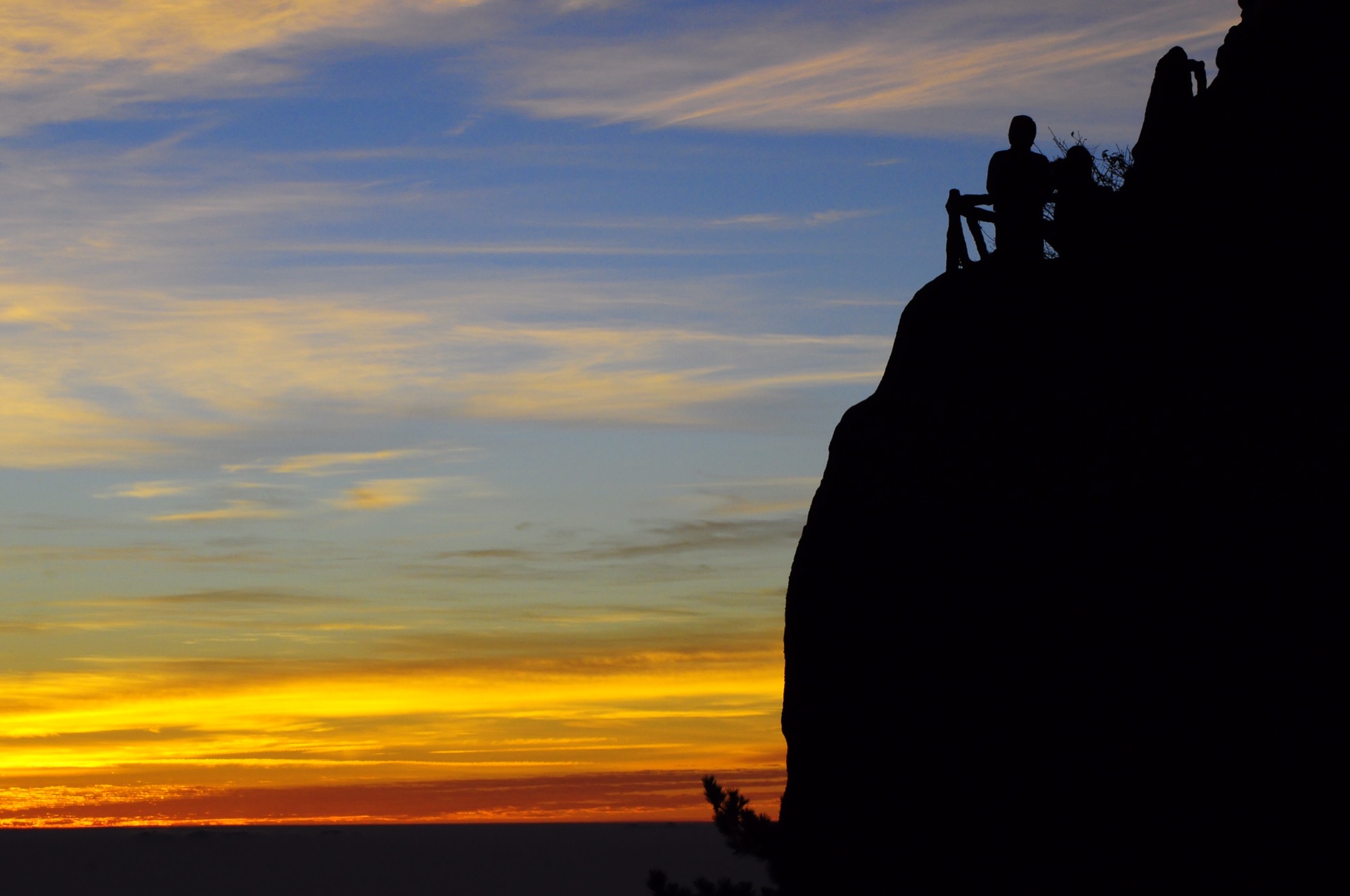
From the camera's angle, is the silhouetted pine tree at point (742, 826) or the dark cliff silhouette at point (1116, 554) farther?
the silhouetted pine tree at point (742, 826)

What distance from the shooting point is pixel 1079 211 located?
17453 millimetres

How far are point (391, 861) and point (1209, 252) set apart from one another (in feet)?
372

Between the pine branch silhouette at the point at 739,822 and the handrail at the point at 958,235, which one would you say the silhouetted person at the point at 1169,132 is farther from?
the pine branch silhouette at the point at 739,822

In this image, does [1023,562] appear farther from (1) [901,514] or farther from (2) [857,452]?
(2) [857,452]

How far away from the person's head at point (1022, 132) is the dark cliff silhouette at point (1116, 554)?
39.1 inches

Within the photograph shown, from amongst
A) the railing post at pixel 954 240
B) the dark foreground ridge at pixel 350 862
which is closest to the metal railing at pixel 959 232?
the railing post at pixel 954 240

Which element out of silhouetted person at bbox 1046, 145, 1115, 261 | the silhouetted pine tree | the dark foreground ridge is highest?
silhouetted person at bbox 1046, 145, 1115, 261

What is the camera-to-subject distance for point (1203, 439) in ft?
46.6

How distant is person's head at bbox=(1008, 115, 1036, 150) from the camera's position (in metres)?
17.5

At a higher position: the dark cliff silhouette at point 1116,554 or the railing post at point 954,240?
the railing post at point 954,240

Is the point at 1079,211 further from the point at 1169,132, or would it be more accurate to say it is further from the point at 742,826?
the point at 742,826

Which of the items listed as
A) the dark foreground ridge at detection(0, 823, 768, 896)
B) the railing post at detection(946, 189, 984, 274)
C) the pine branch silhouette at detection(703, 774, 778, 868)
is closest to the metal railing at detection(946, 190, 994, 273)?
the railing post at detection(946, 189, 984, 274)

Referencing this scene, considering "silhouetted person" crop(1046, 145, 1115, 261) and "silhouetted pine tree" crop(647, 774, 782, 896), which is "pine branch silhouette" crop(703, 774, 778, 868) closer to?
"silhouetted pine tree" crop(647, 774, 782, 896)

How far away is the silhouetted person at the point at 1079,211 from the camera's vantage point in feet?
55.7
